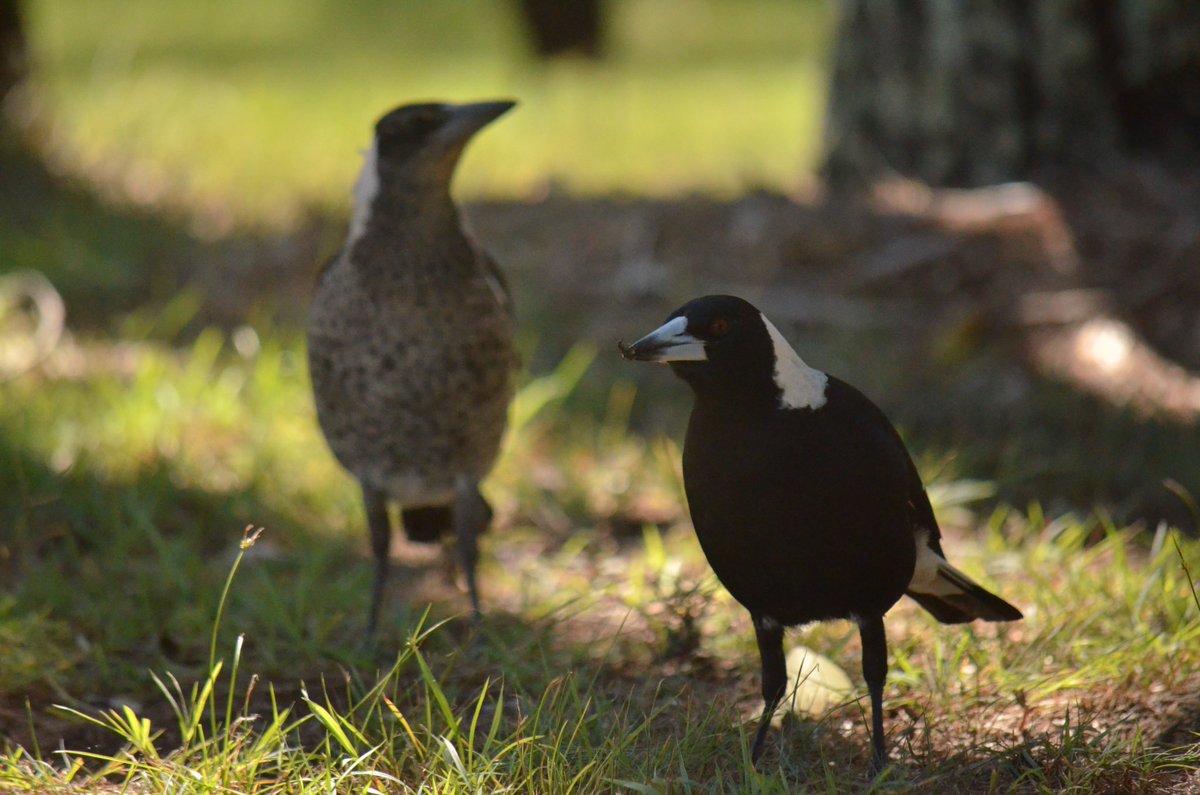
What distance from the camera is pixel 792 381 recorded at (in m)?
2.49

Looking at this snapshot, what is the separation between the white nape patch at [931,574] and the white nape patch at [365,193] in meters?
1.56

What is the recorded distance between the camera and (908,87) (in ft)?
20.1

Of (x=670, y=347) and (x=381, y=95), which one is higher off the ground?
(x=670, y=347)

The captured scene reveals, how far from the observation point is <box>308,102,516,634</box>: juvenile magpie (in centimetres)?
343

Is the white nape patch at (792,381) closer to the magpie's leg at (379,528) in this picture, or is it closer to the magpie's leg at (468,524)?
the magpie's leg at (468,524)

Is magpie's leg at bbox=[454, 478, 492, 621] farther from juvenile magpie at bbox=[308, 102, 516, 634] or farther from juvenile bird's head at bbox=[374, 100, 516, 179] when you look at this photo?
juvenile bird's head at bbox=[374, 100, 516, 179]

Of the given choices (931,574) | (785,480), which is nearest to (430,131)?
(785,480)

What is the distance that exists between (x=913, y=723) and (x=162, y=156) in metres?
6.48

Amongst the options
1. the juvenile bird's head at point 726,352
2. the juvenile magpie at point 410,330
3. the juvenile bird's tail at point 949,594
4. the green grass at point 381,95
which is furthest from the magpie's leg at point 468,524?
the green grass at point 381,95

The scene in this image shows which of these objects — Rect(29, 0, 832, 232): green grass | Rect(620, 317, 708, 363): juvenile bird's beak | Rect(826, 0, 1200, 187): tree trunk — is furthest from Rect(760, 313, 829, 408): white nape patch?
Rect(29, 0, 832, 232): green grass

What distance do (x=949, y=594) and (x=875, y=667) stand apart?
1.23ft

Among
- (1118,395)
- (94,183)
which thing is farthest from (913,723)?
(94,183)

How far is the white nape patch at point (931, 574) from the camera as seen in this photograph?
2.76 metres

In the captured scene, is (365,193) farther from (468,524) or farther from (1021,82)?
(1021,82)
